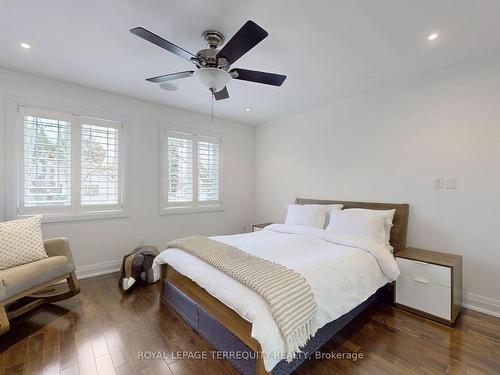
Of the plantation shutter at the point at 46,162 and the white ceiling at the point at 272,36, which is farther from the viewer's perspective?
the plantation shutter at the point at 46,162

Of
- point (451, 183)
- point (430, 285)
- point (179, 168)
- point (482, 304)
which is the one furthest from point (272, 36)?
point (482, 304)

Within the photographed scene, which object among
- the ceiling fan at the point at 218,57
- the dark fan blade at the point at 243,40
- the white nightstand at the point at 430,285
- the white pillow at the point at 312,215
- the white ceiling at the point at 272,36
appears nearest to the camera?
the dark fan blade at the point at 243,40

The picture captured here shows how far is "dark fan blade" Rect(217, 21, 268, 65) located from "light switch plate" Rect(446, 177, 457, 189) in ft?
8.12

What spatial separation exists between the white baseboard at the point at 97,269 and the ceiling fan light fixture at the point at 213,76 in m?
2.88

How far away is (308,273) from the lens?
1741mm

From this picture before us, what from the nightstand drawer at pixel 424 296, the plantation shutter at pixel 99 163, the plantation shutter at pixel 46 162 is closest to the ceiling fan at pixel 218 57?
the plantation shutter at pixel 99 163

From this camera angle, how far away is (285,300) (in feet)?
4.74

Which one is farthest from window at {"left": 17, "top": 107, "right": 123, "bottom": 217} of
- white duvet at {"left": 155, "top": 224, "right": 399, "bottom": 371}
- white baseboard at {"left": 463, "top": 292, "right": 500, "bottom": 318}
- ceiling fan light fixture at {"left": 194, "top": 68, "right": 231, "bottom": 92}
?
white baseboard at {"left": 463, "top": 292, "right": 500, "bottom": 318}

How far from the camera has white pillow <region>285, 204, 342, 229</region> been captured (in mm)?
3316

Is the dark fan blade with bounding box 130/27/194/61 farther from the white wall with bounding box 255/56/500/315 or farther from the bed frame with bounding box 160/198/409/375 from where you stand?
the white wall with bounding box 255/56/500/315

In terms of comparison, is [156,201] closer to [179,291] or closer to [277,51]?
[179,291]

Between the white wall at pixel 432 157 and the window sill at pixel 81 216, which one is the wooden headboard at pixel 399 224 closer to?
the white wall at pixel 432 157

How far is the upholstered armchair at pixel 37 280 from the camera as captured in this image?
1921 millimetres

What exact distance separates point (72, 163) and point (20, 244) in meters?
1.20
